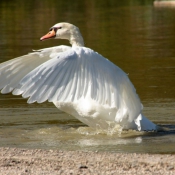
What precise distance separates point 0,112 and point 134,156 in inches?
149

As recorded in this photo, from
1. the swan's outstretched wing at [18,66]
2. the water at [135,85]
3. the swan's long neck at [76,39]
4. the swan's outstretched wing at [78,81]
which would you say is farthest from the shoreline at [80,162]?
the swan's long neck at [76,39]

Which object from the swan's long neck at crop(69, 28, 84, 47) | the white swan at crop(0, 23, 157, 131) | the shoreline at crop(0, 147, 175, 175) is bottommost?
the shoreline at crop(0, 147, 175, 175)

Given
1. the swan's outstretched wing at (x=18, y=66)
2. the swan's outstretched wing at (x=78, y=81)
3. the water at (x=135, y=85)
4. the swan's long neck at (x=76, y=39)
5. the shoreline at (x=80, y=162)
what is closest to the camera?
the shoreline at (x=80, y=162)

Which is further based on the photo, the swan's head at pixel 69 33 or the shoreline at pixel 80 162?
the swan's head at pixel 69 33

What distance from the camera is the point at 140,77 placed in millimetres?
13820

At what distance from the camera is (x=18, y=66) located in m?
9.59

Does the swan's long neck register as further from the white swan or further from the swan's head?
the white swan

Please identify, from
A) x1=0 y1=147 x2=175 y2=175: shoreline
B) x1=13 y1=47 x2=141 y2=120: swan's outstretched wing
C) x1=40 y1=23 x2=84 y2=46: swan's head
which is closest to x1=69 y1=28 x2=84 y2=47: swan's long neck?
x1=40 y1=23 x2=84 y2=46: swan's head

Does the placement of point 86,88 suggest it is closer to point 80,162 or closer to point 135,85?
point 80,162

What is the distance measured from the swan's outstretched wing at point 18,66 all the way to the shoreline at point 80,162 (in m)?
1.72

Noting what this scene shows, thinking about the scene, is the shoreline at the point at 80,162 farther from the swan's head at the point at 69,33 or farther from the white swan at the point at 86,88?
the swan's head at the point at 69,33

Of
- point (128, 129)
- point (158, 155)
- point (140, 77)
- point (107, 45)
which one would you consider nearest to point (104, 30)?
point (107, 45)

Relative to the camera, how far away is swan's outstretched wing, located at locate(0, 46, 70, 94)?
30.8 feet

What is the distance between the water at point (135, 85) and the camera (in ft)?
28.0
